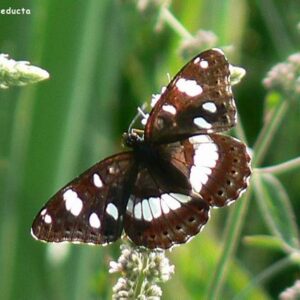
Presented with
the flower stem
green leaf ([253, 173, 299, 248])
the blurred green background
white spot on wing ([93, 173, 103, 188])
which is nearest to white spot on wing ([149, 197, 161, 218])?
white spot on wing ([93, 173, 103, 188])

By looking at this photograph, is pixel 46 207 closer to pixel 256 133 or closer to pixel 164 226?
pixel 164 226

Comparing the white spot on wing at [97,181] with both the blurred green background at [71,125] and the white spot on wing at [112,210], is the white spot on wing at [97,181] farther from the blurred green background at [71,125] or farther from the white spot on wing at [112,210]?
the blurred green background at [71,125]

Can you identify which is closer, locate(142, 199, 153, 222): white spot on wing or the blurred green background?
locate(142, 199, 153, 222): white spot on wing

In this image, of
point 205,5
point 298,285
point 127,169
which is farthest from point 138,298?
point 205,5

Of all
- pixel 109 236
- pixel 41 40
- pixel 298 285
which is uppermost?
pixel 41 40

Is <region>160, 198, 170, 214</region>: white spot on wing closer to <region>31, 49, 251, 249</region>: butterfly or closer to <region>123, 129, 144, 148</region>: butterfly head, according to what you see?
<region>31, 49, 251, 249</region>: butterfly

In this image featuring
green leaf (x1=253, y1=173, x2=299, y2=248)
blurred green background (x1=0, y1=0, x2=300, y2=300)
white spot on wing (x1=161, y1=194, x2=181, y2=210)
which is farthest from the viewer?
blurred green background (x1=0, y1=0, x2=300, y2=300)

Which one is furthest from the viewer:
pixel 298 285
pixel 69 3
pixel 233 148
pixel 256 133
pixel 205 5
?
pixel 256 133
